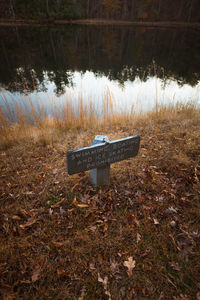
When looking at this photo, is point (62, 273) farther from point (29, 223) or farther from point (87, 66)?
point (87, 66)

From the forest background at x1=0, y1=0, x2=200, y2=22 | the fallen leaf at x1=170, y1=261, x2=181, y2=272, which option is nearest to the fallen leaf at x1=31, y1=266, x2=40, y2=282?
the fallen leaf at x1=170, y1=261, x2=181, y2=272

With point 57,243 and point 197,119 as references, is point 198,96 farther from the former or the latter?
point 57,243

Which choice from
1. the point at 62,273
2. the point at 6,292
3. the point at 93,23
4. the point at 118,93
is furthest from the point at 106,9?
the point at 6,292

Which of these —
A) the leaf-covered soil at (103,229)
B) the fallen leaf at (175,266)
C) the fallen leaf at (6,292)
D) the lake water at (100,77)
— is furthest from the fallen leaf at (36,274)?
the lake water at (100,77)

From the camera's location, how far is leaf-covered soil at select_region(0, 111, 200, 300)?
65.5 inches

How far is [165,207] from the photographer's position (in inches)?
95.9

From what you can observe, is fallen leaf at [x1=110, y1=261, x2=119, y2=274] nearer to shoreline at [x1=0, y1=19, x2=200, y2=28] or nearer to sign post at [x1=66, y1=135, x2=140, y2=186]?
sign post at [x1=66, y1=135, x2=140, y2=186]

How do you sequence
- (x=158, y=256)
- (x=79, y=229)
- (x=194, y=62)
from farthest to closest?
(x=194, y=62), (x=79, y=229), (x=158, y=256)

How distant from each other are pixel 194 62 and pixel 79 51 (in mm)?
11265

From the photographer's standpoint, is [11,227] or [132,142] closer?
[11,227]

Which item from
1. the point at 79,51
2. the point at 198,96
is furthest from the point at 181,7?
the point at 198,96

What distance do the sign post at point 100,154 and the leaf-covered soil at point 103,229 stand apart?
579 mm

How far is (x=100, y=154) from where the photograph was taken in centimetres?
221

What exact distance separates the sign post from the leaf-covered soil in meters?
0.58
